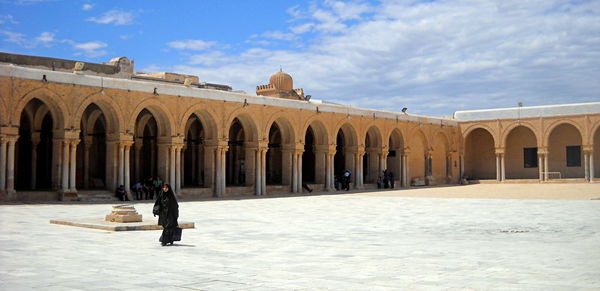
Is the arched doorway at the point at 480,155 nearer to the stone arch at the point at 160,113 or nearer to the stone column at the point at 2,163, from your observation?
the stone arch at the point at 160,113

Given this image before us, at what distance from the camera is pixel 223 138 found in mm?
24594

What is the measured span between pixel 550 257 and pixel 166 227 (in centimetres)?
544

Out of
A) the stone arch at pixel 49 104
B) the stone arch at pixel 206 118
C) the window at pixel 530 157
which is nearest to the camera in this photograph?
the stone arch at pixel 49 104

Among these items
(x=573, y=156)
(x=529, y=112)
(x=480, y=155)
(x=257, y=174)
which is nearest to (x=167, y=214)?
(x=257, y=174)

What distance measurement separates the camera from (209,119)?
2452 centimetres

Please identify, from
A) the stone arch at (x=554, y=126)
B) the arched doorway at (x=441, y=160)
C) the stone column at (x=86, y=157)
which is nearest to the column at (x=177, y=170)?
the stone column at (x=86, y=157)

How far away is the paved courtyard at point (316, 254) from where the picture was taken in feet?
19.8

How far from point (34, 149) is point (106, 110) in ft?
13.5

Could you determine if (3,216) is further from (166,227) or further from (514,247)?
(514,247)

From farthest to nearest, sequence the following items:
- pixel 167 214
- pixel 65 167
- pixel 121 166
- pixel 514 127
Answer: pixel 514 127, pixel 121 166, pixel 65 167, pixel 167 214

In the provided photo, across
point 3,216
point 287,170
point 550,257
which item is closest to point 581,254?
point 550,257

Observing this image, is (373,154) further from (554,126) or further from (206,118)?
(206,118)

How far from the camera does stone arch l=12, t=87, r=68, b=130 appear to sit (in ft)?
61.2

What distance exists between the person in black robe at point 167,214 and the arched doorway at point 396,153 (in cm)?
2607
